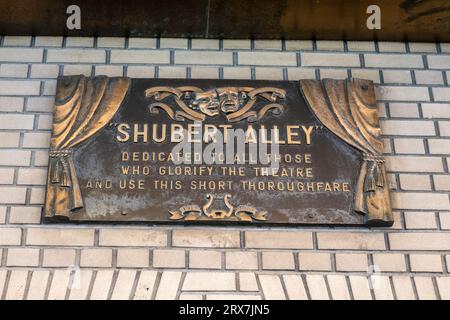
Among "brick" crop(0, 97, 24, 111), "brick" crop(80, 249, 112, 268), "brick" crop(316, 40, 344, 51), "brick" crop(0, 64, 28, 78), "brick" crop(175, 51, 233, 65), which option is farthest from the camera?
"brick" crop(316, 40, 344, 51)

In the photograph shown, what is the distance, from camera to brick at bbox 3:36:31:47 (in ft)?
15.9

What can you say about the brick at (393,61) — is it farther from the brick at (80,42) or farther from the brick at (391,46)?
the brick at (80,42)

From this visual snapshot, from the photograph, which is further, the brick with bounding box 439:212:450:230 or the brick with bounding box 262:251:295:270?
the brick with bounding box 439:212:450:230

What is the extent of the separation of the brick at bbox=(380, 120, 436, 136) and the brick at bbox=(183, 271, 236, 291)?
138 centimetres

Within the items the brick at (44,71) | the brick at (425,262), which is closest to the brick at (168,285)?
the brick at (425,262)

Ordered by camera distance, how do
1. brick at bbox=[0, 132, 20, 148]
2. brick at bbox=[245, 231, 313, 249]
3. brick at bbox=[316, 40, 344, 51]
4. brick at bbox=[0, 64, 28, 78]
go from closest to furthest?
brick at bbox=[245, 231, 313, 249]
brick at bbox=[0, 132, 20, 148]
brick at bbox=[0, 64, 28, 78]
brick at bbox=[316, 40, 344, 51]

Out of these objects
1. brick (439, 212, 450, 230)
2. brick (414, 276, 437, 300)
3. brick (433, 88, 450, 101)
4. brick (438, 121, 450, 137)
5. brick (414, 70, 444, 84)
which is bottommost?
brick (414, 276, 437, 300)

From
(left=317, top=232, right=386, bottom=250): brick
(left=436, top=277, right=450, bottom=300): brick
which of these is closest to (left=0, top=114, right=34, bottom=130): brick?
(left=317, top=232, right=386, bottom=250): brick

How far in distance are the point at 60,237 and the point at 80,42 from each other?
4.55 feet

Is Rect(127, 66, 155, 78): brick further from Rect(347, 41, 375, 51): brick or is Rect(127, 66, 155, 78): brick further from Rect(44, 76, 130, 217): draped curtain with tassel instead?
Rect(347, 41, 375, 51): brick

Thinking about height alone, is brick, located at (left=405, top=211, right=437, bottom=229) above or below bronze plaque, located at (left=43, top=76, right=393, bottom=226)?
below

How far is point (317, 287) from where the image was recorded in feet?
13.6

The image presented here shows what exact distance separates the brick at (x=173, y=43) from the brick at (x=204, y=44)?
53 millimetres

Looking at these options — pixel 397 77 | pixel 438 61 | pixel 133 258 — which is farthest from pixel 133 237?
pixel 438 61
